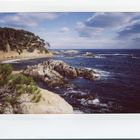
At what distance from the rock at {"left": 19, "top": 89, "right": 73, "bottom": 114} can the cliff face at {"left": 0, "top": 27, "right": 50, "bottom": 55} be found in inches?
8.7

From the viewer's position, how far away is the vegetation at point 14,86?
1532 millimetres

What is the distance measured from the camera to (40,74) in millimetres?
1561

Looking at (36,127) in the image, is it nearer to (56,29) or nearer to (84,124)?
(84,124)

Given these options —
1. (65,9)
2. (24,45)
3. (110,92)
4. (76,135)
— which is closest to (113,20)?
(65,9)

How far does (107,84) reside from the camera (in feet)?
5.07

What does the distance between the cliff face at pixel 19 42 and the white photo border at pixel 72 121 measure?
11cm

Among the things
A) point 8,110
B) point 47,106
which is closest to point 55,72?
point 47,106

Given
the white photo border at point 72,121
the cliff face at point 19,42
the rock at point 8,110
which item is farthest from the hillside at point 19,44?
the rock at point 8,110

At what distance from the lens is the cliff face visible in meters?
1.55

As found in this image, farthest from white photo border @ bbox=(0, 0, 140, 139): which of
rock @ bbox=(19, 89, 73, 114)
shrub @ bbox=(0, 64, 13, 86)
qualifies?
shrub @ bbox=(0, 64, 13, 86)

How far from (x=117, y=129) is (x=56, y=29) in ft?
1.87

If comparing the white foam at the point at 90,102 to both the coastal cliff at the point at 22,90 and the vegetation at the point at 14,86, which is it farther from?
the vegetation at the point at 14,86

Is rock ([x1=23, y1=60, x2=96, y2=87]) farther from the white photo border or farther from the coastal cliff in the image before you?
the white photo border

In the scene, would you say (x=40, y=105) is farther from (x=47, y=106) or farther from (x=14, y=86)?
(x=14, y=86)
